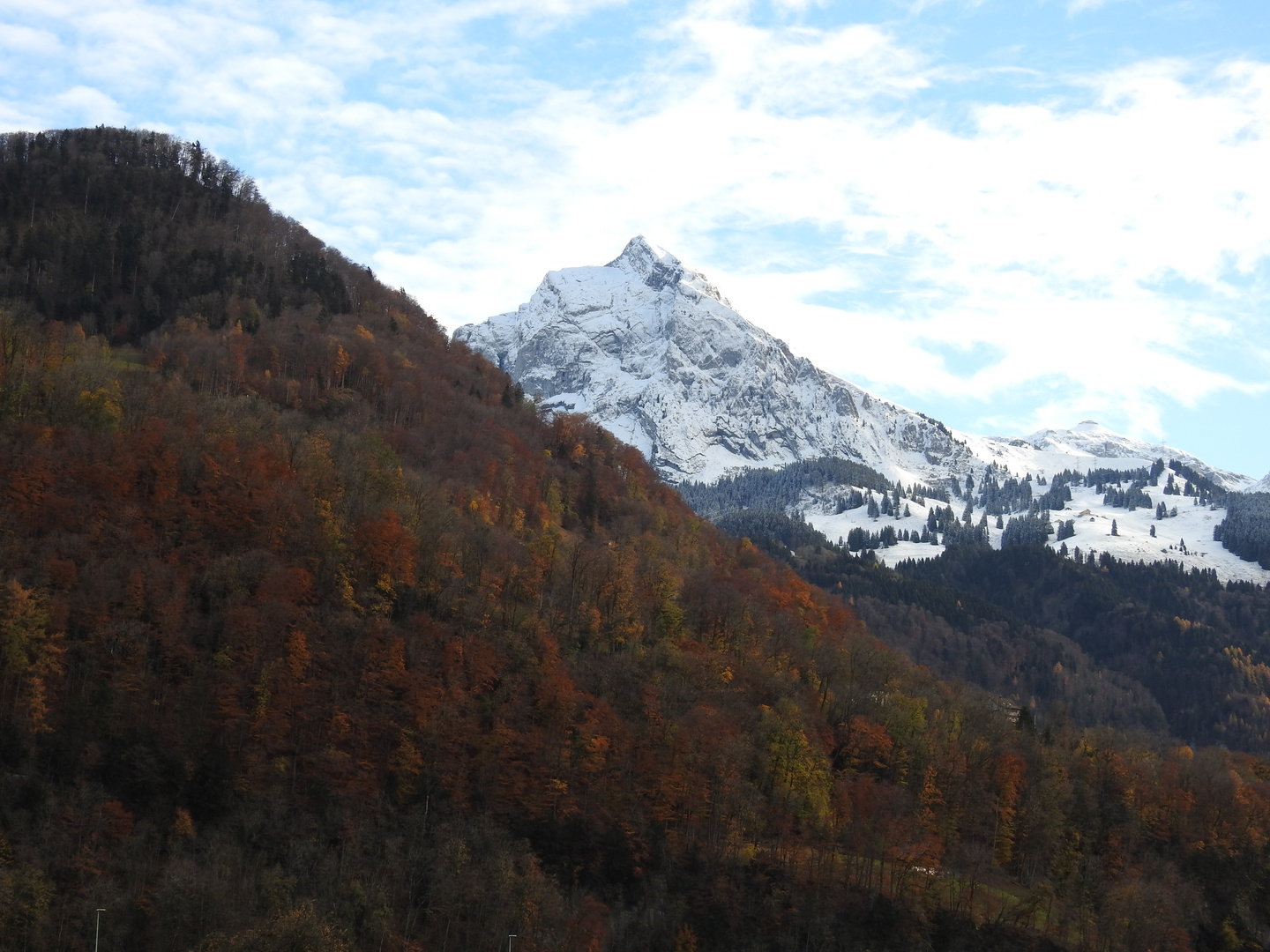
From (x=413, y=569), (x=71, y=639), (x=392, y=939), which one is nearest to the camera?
(x=392, y=939)

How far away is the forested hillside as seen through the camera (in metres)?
81.9

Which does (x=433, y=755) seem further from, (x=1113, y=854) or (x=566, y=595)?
(x=1113, y=854)

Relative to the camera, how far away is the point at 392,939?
254 feet

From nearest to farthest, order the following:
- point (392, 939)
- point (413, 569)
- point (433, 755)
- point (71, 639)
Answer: point (392, 939) < point (71, 639) < point (433, 755) < point (413, 569)

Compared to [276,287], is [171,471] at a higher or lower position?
lower

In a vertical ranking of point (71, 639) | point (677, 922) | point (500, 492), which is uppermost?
point (500, 492)

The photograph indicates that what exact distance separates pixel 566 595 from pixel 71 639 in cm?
4657

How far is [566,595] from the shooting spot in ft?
386

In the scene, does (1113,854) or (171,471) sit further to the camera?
(1113,854)

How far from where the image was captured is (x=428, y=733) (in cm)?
9606

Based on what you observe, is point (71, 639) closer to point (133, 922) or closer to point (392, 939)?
point (133, 922)

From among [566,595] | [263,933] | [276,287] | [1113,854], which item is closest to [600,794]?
[566,595]

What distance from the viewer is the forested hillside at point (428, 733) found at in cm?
8188

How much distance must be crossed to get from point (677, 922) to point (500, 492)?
60093 millimetres
